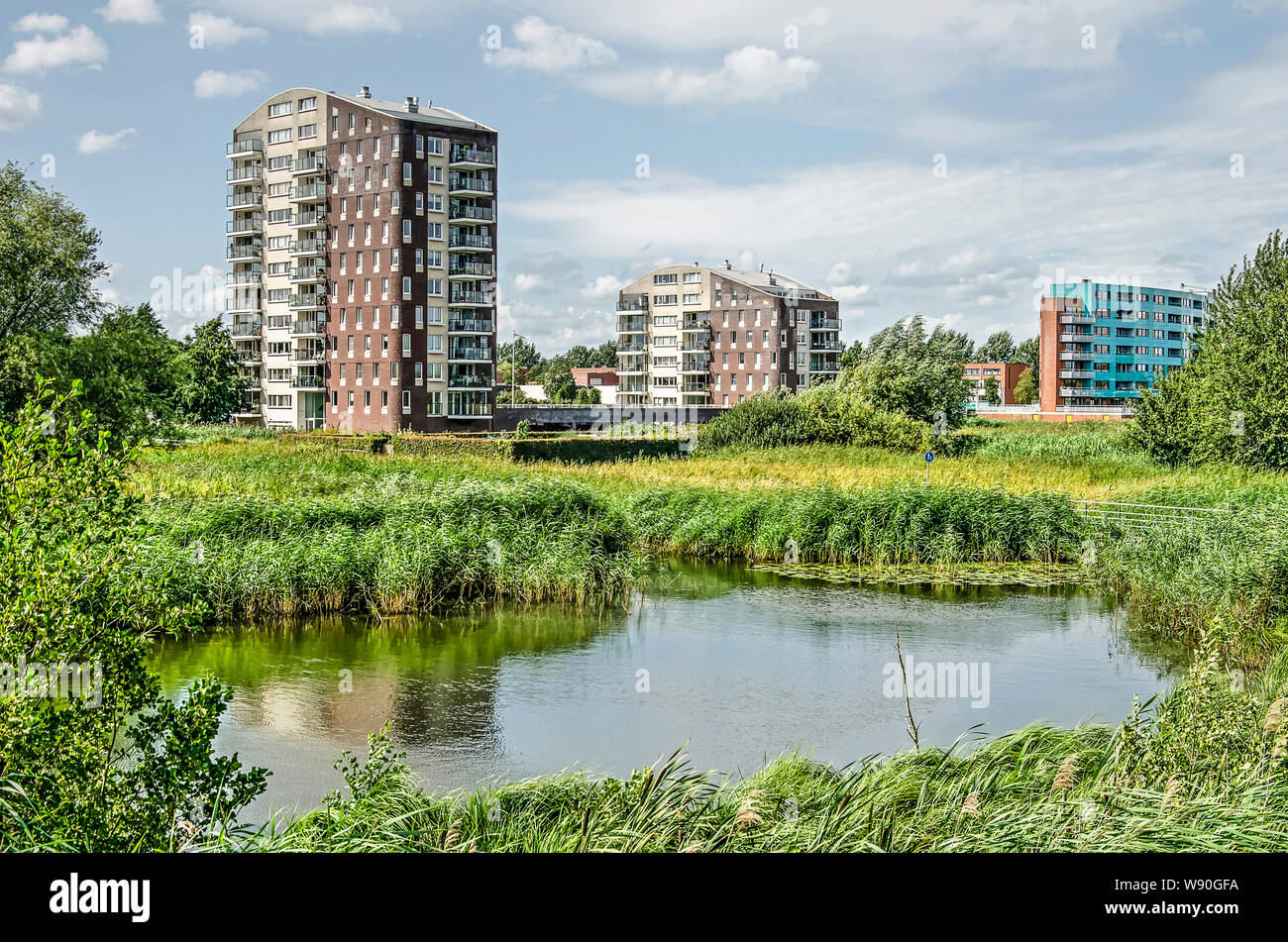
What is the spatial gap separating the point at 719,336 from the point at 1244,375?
6336 cm

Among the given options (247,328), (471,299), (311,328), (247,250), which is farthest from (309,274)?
(471,299)

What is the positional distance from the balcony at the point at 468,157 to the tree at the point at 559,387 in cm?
5500

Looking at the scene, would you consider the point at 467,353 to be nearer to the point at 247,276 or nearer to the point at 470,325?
the point at 470,325

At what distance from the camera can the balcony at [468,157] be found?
6806cm

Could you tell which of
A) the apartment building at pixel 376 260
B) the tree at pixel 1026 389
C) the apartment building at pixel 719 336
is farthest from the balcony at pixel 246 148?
the tree at pixel 1026 389

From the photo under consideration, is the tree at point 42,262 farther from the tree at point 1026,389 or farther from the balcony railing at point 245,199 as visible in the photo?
the tree at point 1026,389

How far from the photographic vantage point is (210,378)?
6481 cm

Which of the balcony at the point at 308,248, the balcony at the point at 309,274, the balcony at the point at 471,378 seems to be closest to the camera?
the balcony at the point at 471,378

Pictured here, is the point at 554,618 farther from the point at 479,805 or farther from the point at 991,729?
the point at 479,805

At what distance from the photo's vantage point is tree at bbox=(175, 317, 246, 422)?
62.3m

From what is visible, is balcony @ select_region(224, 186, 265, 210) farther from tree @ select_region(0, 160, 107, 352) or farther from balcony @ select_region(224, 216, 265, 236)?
tree @ select_region(0, 160, 107, 352)

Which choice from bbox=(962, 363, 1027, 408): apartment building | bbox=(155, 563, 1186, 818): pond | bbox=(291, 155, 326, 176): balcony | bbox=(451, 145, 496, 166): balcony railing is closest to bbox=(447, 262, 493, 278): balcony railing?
bbox=(451, 145, 496, 166): balcony railing
